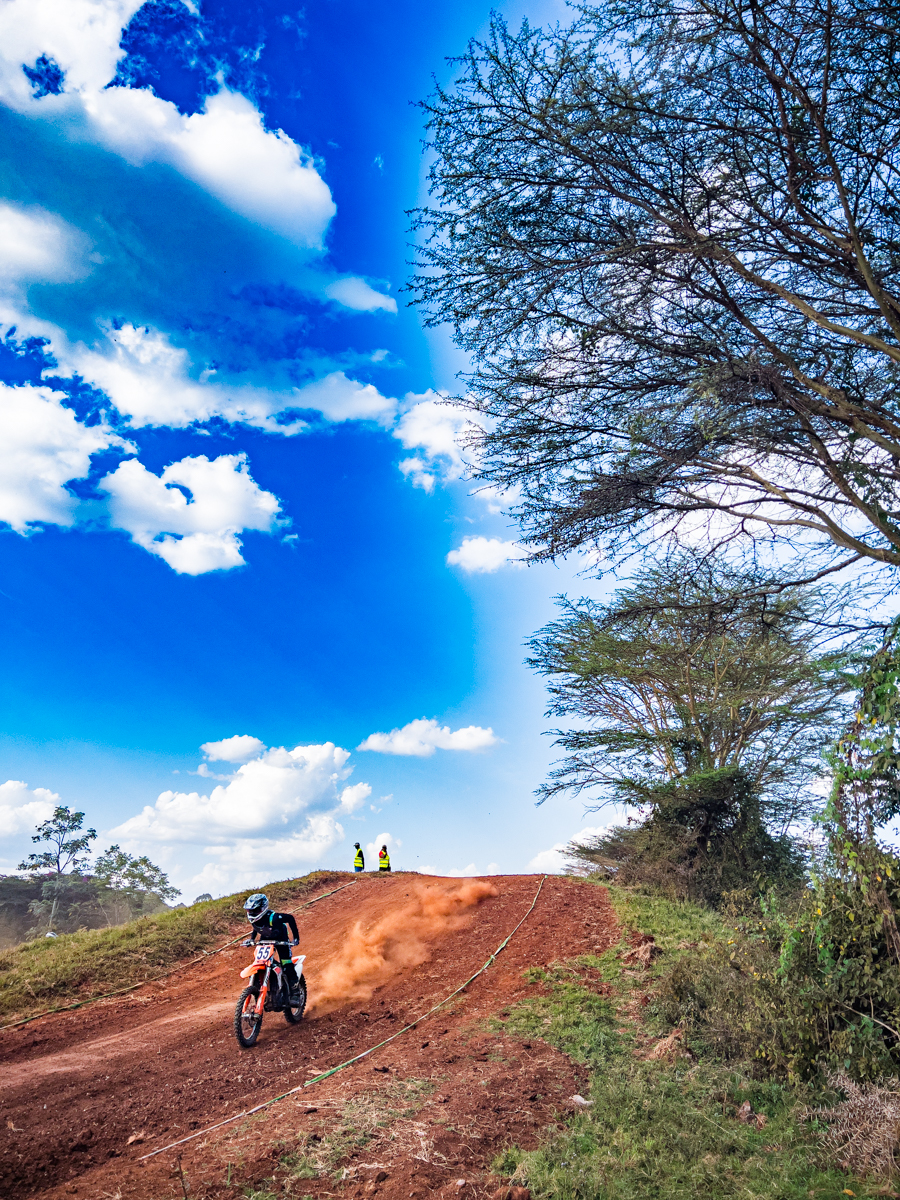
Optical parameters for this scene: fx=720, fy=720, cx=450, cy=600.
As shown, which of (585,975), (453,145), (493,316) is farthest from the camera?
(585,975)

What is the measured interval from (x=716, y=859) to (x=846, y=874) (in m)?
11.3

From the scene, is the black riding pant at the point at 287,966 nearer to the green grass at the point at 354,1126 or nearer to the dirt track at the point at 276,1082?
the dirt track at the point at 276,1082

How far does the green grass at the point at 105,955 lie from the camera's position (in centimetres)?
1009

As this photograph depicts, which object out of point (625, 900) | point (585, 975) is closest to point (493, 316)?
point (585, 975)

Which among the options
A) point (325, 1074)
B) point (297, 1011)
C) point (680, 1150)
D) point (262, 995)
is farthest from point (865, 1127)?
point (297, 1011)

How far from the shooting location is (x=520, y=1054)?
22.1 ft

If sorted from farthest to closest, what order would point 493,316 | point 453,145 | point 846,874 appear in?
point 493,316 → point 453,145 → point 846,874

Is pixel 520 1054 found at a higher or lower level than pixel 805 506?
lower

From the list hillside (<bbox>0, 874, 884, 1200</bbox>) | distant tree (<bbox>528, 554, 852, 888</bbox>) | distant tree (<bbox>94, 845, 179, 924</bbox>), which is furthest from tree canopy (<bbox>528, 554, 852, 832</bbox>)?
distant tree (<bbox>94, 845, 179, 924</bbox>)

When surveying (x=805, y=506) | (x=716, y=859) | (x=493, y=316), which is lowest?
(x=716, y=859)

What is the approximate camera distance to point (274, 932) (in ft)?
27.1

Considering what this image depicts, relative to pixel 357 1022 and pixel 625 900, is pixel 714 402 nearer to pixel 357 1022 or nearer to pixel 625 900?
pixel 357 1022

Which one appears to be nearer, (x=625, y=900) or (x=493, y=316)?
(x=493, y=316)

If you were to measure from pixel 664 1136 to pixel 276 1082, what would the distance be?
3.46 meters
